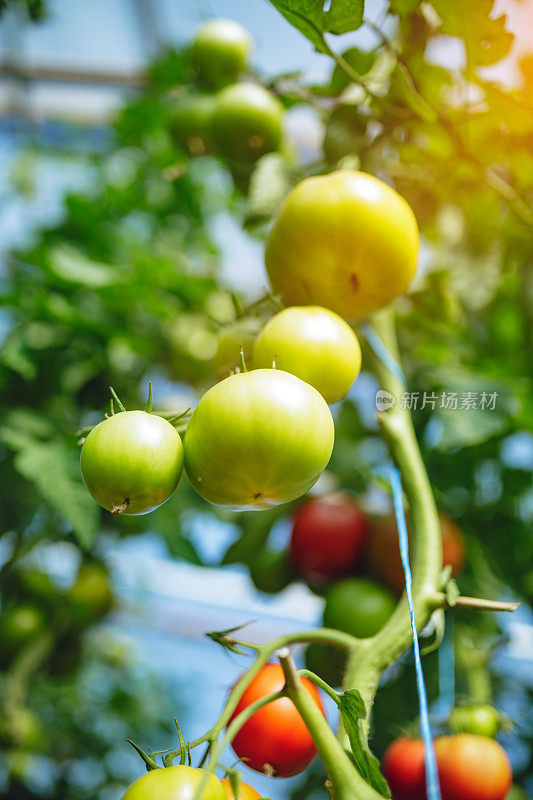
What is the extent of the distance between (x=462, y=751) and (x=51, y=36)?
2.01 meters

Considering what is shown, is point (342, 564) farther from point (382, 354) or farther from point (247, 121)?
point (247, 121)

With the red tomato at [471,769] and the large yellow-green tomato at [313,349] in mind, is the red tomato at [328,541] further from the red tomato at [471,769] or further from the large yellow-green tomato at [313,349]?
the large yellow-green tomato at [313,349]

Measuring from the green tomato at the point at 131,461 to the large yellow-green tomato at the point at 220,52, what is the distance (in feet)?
1.95

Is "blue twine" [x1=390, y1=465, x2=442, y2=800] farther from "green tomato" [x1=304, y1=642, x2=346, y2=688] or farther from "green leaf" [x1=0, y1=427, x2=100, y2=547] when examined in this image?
"green leaf" [x1=0, y1=427, x2=100, y2=547]

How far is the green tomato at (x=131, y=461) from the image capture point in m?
0.35

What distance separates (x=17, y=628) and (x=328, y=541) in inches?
20.4

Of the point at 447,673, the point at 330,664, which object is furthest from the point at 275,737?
the point at 447,673

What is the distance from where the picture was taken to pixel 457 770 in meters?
0.54

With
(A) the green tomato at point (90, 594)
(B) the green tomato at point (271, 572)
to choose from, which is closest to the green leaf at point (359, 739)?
(B) the green tomato at point (271, 572)

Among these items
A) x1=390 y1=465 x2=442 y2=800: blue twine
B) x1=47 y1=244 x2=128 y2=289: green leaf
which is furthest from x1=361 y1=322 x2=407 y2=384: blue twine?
x1=47 y1=244 x2=128 y2=289: green leaf

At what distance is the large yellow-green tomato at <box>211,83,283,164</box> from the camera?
0.72 metres

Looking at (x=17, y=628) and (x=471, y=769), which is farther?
(x=17, y=628)

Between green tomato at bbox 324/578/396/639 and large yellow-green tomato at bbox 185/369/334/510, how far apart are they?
301mm

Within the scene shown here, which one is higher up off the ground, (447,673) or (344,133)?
(344,133)
